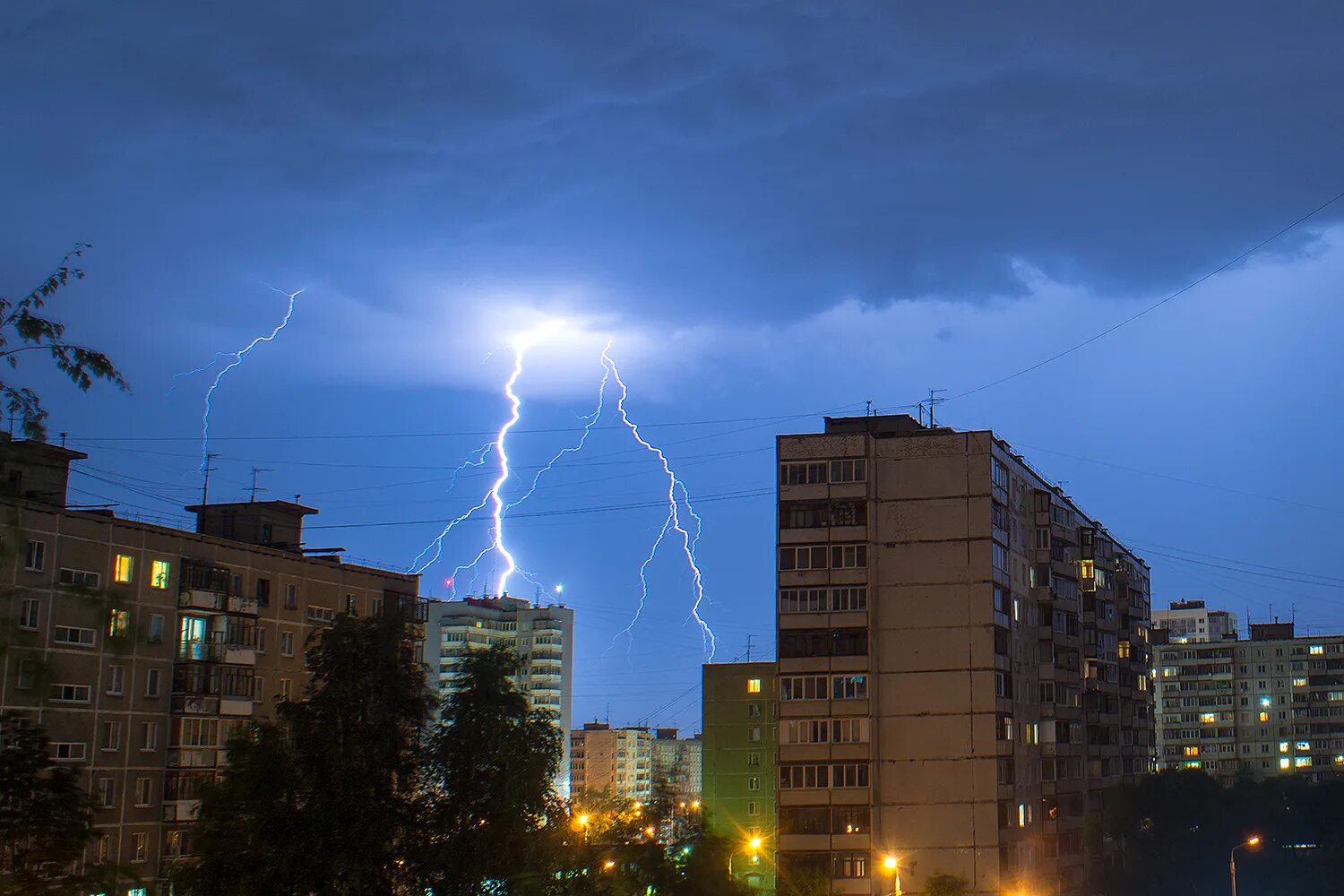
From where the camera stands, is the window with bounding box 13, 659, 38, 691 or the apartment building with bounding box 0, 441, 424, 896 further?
the apartment building with bounding box 0, 441, 424, 896

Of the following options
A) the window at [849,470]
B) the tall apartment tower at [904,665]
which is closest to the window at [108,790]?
the tall apartment tower at [904,665]

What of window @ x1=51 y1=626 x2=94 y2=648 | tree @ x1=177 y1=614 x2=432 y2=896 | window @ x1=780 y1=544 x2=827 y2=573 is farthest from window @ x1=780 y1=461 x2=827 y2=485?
window @ x1=51 y1=626 x2=94 y2=648

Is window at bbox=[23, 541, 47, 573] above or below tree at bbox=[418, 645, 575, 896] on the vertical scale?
above

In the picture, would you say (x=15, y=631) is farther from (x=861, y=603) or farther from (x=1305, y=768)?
(x=1305, y=768)

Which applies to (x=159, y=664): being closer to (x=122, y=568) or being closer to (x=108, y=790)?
(x=122, y=568)

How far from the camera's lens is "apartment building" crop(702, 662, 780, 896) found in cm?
11656

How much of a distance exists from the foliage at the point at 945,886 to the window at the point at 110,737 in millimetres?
39994

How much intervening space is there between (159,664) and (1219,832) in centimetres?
9455

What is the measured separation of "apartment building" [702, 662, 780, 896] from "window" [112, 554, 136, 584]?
5288 cm

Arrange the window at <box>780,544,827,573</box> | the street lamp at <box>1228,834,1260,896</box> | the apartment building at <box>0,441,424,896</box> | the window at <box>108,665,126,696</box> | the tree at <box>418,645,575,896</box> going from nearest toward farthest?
the tree at <box>418,645,575,896</box> < the apartment building at <box>0,441,424,896</box> < the window at <box>108,665,126,696</box> < the window at <box>780,544,827,573</box> < the street lamp at <box>1228,834,1260,896</box>

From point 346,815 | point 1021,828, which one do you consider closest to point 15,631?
point 346,815

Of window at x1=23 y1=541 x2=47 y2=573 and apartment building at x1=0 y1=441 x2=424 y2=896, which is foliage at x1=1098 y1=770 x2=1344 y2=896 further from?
window at x1=23 y1=541 x2=47 y2=573

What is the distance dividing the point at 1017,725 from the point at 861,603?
12.8 meters

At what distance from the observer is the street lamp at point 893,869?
74.9 meters
